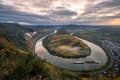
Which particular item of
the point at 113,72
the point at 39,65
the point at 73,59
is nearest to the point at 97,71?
the point at 113,72

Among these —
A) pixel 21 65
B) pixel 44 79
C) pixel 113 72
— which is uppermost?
pixel 21 65

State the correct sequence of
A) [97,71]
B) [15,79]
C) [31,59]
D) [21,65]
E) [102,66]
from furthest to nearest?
[102,66] < [97,71] < [31,59] < [21,65] < [15,79]

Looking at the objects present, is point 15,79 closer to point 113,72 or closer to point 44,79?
point 44,79

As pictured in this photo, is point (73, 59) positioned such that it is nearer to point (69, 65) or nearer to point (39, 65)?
point (69, 65)

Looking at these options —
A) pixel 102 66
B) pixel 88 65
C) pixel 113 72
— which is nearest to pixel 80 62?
pixel 88 65

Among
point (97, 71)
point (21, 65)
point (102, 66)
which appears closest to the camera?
point (21, 65)

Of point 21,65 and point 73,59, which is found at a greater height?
point 21,65

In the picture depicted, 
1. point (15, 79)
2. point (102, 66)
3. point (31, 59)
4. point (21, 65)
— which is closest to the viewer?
point (15, 79)

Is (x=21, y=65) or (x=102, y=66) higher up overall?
(x=21, y=65)

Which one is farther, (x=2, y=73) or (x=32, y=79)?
(x=2, y=73)
